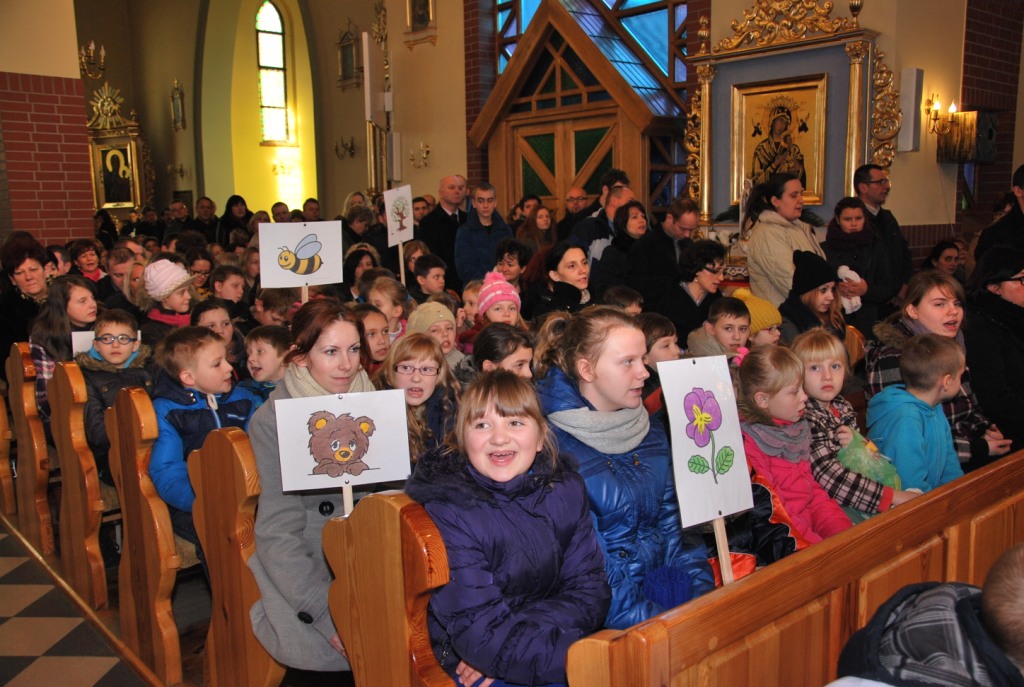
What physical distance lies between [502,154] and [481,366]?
796 centimetres

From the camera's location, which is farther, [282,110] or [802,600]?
[282,110]

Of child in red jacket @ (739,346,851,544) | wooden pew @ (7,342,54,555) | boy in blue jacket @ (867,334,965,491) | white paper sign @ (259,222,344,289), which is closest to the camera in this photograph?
child in red jacket @ (739,346,851,544)

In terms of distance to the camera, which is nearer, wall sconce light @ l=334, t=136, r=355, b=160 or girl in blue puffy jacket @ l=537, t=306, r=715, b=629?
girl in blue puffy jacket @ l=537, t=306, r=715, b=629

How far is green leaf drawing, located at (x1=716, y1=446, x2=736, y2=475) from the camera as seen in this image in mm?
2293

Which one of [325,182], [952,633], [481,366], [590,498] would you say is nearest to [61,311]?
[481,366]

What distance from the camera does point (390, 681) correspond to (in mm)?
1878

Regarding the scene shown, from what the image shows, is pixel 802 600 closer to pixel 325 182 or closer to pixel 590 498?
pixel 590 498

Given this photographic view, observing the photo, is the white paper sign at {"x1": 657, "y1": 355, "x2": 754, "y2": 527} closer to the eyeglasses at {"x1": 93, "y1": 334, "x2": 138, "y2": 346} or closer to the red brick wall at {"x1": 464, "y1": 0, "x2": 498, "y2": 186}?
the eyeglasses at {"x1": 93, "y1": 334, "x2": 138, "y2": 346}

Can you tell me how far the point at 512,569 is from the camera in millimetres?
1948

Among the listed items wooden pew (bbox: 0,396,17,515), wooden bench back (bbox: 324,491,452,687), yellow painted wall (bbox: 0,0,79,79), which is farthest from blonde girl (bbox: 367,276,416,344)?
yellow painted wall (bbox: 0,0,79,79)

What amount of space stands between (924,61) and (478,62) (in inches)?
214

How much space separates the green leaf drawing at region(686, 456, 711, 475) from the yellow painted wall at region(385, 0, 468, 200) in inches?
372

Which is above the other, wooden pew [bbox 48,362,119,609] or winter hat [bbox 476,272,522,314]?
winter hat [bbox 476,272,522,314]

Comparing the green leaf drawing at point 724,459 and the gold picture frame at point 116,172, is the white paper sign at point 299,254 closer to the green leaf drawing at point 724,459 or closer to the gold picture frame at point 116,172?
the green leaf drawing at point 724,459
